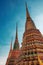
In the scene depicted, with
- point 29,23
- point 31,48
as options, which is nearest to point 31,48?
point 31,48

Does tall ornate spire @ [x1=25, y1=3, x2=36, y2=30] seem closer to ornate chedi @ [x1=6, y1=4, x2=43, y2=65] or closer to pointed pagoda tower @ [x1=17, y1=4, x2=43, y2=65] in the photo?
ornate chedi @ [x1=6, y1=4, x2=43, y2=65]

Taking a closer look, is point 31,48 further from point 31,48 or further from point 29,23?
point 29,23

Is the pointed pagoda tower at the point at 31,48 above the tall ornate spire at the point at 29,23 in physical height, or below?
below

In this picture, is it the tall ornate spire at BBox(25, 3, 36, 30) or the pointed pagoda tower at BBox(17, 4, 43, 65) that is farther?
the tall ornate spire at BBox(25, 3, 36, 30)

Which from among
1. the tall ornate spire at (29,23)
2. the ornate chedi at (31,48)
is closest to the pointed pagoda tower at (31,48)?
the ornate chedi at (31,48)

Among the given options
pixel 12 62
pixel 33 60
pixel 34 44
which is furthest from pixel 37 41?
pixel 12 62

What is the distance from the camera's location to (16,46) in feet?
136

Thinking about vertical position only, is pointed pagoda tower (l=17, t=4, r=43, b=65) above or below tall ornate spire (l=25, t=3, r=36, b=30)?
below

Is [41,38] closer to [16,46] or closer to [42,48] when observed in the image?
[42,48]

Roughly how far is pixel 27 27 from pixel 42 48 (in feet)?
23.5

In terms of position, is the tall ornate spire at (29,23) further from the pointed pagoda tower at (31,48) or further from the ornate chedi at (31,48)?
the pointed pagoda tower at (31,48)

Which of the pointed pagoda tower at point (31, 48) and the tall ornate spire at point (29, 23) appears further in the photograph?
the tall ornate spire at point (29, 23)

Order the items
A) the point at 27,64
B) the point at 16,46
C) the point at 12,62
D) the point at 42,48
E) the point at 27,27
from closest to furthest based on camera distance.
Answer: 1. the point at 27,64
2. the point at 42,48
3. the point at 27,27
4. the point at 12,62
5. the point at 16,46

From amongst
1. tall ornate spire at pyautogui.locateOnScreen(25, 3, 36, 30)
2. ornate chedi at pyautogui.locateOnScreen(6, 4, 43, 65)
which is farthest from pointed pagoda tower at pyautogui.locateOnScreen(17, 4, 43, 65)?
tall ornate spire at pyautogui.locateOnScreen(25, 3, 36, 30)
